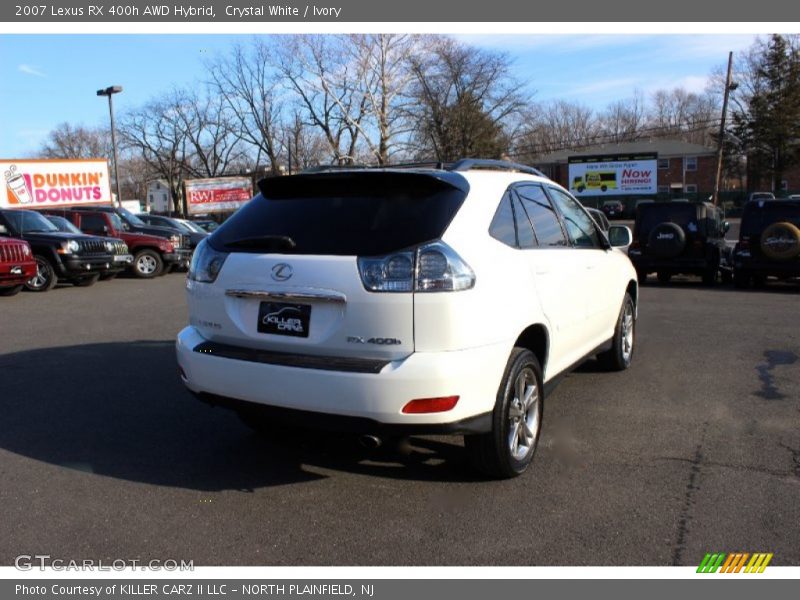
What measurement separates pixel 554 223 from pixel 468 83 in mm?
47785

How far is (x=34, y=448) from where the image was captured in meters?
4.57

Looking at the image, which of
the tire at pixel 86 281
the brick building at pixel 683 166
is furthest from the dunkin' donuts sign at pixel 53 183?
the brick building at pixel 683 166

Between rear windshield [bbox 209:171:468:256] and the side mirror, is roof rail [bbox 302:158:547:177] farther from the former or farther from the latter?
the side mirror

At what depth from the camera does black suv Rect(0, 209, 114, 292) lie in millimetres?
14320

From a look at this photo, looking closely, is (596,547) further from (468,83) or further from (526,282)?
(468,83)

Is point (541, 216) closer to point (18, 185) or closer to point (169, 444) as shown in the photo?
point (169, 444)

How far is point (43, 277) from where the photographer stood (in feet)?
47.2

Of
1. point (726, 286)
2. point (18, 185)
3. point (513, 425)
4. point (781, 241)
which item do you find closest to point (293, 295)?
point (513, 425)

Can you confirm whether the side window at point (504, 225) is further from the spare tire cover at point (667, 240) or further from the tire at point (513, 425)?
the spare tire cover at point (667, 240)

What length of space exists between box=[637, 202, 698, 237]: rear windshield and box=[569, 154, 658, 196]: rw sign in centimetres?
4226

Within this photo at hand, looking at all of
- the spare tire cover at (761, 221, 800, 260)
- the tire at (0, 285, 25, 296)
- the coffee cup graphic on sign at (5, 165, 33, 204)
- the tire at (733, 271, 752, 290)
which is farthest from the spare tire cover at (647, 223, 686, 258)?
the coffee cup graphic on sign at (5, 165, 33, 204)

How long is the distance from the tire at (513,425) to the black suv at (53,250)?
41.2 feet

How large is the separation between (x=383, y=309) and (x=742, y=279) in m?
12.6

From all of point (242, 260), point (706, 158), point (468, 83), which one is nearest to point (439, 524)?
point (242, 260)
